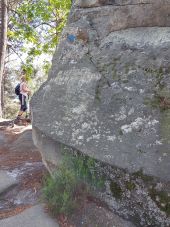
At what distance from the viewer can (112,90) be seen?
15.9 feet

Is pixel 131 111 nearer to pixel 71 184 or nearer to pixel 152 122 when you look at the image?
pixel 152 122

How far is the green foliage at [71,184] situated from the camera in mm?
4137

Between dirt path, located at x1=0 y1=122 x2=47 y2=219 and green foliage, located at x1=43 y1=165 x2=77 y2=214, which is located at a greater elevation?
green foliage, located at x1=43 y1=165 x2=77 y2=214

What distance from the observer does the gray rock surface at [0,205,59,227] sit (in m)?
4.08

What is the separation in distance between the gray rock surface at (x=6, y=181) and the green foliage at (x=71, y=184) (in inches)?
51.4

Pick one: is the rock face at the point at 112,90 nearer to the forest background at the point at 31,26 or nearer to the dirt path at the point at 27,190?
the dirt path at the point at 27,190

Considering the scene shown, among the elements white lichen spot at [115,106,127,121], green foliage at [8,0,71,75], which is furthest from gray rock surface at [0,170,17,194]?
green foliage at [8,0,71,75]

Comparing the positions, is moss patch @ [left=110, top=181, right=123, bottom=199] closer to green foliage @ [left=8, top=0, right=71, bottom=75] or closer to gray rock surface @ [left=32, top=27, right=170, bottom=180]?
gray rock surface @ [left=32, top=27, right=170, bottom=180]

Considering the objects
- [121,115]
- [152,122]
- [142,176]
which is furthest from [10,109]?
[142,176]

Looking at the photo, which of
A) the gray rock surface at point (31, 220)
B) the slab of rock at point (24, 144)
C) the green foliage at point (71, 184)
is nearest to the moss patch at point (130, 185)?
the green foliage at point (71, 184)

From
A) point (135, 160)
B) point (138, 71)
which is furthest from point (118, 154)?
point (138, 71)

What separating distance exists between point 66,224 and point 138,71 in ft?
7.14

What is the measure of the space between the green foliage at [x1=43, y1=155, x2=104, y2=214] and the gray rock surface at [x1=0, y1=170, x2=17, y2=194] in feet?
4.28

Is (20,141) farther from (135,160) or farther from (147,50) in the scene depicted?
(135,160)
